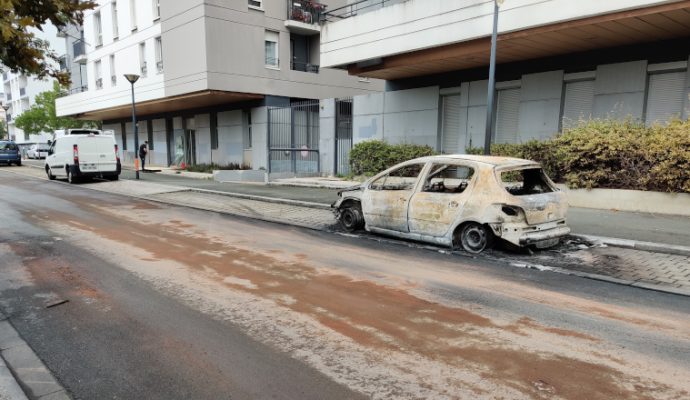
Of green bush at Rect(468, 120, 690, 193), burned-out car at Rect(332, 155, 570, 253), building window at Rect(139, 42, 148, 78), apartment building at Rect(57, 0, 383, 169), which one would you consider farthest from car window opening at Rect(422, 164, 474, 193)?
building window at Rect(139, 42, 148, 78)

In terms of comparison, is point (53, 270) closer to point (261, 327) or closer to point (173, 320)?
point (173, 320)

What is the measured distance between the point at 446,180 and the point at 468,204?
128 cm

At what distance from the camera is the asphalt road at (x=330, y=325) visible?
3361 mm

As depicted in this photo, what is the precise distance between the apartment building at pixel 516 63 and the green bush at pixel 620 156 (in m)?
1.08

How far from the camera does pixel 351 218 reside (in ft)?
30.3

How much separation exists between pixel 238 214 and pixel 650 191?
955cm

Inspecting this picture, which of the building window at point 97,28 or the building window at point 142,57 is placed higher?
the building window at point 97,28

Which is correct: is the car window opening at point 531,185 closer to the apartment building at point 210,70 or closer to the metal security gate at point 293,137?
the metal security gate at point 293,137

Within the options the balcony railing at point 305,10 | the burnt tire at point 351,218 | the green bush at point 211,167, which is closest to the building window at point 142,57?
the green bush at point 211,167

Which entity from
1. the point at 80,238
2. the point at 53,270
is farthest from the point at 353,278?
the point at 80,238

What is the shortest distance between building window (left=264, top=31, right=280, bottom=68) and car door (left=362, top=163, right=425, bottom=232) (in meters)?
17.2

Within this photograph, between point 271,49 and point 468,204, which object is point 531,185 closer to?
point 468,204

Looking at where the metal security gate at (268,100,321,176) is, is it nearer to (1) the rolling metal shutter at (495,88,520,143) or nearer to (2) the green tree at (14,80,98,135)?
(1) the rolling metal shutter at (495,88,520,143)

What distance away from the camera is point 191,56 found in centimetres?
2230
